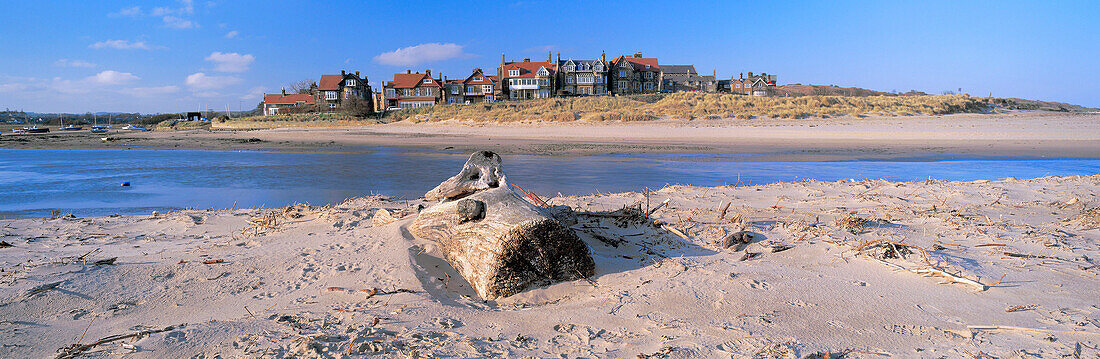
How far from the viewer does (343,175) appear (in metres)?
14.2

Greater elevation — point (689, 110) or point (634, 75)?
point (634, 75)

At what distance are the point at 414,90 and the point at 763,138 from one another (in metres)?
50.6

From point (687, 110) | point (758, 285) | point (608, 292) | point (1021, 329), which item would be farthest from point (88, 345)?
point (687, 110)

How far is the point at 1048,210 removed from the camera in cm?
623

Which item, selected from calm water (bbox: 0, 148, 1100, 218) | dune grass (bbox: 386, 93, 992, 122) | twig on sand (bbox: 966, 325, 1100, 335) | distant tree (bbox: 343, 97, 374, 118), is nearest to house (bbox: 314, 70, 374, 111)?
distant tree (bbox: 343, 97, 374, 118)

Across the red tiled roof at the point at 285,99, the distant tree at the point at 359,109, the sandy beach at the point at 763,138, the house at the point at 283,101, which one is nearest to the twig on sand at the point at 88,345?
the sandy beach at the point at 763,138

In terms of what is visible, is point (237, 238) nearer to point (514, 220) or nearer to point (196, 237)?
point (196, 237)

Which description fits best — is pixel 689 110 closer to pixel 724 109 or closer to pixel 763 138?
pixel 724 109

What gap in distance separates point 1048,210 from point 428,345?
735 centimetres

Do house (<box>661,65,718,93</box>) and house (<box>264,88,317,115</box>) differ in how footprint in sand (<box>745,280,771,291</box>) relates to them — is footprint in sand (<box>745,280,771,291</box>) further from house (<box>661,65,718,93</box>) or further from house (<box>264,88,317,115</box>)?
house (<box>661,65,718,93</box>)

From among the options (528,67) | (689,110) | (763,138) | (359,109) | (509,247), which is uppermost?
(528,67)

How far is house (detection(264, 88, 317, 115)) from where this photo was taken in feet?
226

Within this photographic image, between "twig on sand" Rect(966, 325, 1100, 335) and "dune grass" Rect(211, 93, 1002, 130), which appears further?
"dune grass" Rect(211, 93, 1002, 130)

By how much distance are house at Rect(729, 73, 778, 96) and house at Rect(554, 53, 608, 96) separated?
21367 millimetres
